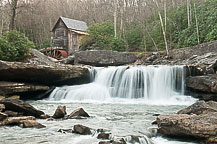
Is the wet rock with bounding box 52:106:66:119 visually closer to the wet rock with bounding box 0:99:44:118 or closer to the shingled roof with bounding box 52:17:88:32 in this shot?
the wet rock with bounding box 0:99:44:118

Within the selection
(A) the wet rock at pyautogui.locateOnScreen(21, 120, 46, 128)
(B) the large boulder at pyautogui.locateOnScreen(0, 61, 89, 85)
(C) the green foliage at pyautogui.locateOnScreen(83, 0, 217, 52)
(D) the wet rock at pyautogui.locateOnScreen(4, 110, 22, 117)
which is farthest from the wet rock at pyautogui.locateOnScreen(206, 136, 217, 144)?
(C) the green foliage at pyautogui.locateOnScreen(83, 0, 217, 52)

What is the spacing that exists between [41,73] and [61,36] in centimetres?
1852

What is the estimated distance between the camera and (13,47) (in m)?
13.4

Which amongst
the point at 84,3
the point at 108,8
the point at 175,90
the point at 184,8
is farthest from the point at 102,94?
the point at 84,3

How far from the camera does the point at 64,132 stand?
15.1ft

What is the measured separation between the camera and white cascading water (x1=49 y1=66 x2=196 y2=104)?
11398 mm

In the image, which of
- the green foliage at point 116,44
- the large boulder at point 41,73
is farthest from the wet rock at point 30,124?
the green foliage at point 116,44

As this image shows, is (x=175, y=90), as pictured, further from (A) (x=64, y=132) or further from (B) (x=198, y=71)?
(A) (x=64, y=132)

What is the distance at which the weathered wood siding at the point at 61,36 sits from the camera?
94.3ft

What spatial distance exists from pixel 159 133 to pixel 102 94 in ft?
24.9

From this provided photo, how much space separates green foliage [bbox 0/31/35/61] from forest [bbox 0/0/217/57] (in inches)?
201

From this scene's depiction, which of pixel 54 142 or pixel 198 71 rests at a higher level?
pixel 198 71

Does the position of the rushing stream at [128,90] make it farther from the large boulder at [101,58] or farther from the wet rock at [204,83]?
the large boulder at [101,58]

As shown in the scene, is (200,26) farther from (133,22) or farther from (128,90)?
(133,22)
